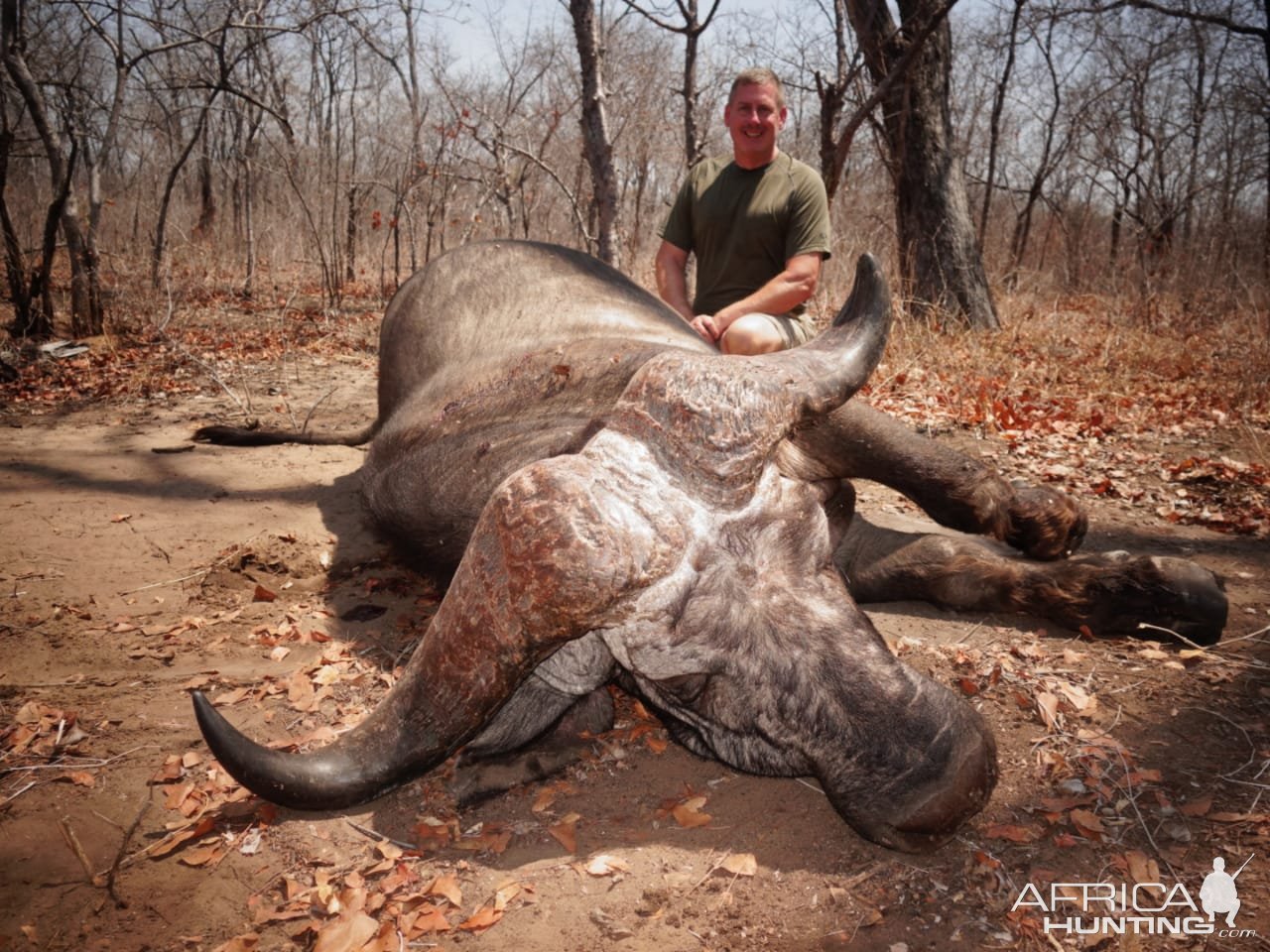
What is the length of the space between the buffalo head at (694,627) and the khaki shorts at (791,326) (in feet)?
8.34

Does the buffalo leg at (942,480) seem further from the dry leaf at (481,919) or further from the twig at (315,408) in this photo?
the twig at (315,408)

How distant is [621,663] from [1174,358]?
6969 mm

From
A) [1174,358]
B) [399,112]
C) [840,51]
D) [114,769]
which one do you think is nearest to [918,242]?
[1174,358]

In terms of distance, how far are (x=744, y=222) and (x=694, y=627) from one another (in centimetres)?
382

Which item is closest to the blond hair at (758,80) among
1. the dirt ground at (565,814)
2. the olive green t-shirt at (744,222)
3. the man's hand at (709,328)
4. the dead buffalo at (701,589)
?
the olive green t-shirt at (744,222)

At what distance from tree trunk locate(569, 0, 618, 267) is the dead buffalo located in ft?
14.7

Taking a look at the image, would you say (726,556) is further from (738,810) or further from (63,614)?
(63,614)

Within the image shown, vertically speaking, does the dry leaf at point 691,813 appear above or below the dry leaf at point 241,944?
above

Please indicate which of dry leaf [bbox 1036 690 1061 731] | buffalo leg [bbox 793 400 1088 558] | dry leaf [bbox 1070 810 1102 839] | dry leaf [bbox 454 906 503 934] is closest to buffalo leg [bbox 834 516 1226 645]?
buffalo leg [bbox 793 400 1088 558]

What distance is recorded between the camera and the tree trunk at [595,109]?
6.90 m

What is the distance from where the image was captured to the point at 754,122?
4.99 meters

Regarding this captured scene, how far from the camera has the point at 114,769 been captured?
2520 millimetres

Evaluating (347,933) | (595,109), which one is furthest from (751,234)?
(347,933)

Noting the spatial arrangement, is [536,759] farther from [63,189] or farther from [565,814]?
[63,189]
